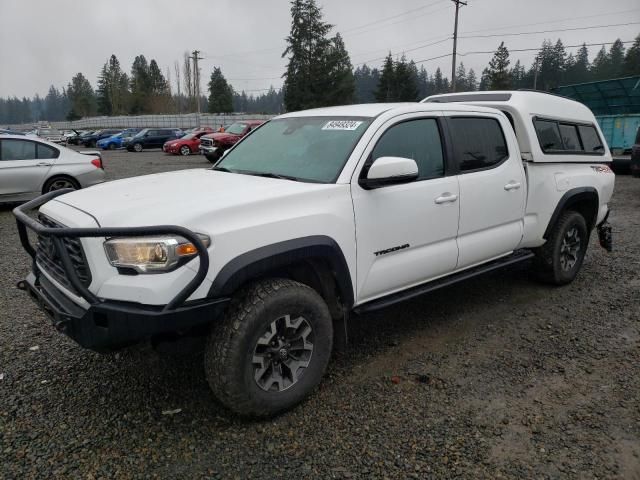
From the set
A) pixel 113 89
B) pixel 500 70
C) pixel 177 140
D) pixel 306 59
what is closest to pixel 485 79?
pixel 500 70

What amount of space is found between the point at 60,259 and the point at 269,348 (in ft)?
4.14

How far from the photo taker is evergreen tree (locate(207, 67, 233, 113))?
79000 millimetres

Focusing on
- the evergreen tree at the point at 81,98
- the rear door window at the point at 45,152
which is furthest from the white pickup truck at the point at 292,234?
the evergreen tree at the point at 81,98

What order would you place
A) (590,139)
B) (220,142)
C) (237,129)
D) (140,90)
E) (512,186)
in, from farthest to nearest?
(140,90) < (237,129) < (220,142) < (590,139) < (512,186)

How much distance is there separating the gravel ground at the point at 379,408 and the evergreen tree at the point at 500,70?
6521 cm

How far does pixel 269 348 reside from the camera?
2.93 metres

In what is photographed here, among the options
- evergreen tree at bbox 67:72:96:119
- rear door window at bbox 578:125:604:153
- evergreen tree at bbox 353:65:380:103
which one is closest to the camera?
rear door window at bbox 578:125:604:153

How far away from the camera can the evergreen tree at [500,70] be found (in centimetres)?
6392

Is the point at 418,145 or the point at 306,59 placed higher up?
the point at 306,59

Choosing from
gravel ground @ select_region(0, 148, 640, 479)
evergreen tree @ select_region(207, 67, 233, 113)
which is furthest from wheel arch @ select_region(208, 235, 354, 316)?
evergreen tree @ select_region(207, 67, 233, 113)

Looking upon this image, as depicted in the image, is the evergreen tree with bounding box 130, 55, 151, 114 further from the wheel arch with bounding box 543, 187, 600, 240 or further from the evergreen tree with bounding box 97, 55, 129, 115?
the wheel arch with bounding box 543, 187, 600, 240

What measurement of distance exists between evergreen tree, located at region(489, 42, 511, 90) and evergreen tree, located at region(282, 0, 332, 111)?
23.4m

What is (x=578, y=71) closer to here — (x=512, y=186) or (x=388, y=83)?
(x=388, y=83)

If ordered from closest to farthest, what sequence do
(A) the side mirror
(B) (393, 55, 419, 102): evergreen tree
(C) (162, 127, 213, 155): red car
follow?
(A) the side mirror
(C) (162, 127, 213, 155): red car
(B) (393, 55, 419, 102): evergreen tree
